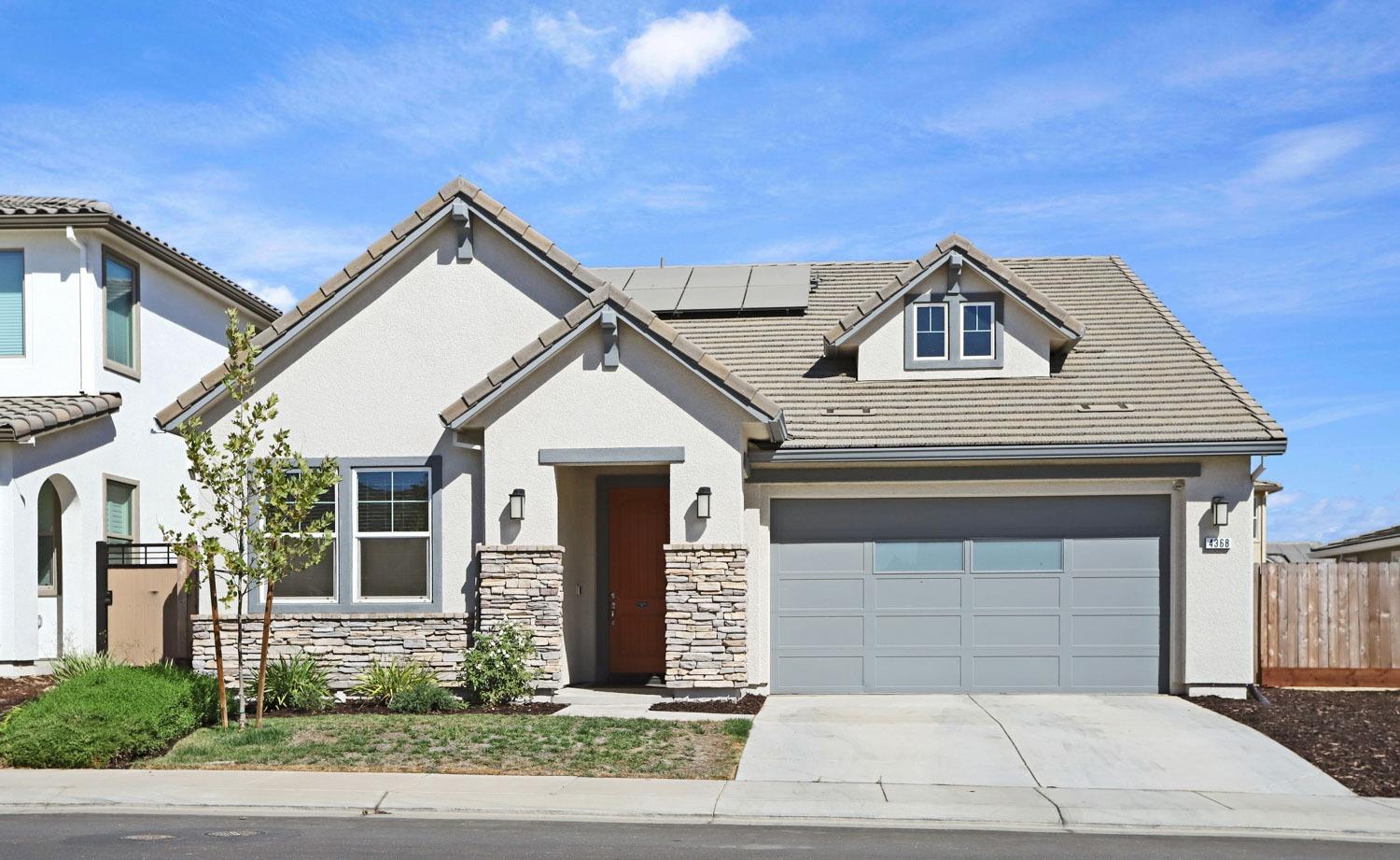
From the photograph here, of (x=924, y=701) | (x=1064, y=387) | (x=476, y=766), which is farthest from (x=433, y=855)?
(x=1064, y=387)

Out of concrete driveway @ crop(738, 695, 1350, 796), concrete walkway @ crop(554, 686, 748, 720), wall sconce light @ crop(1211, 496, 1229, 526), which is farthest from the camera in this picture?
wall sconce light @ crop(1211, 496, 1229, 526)

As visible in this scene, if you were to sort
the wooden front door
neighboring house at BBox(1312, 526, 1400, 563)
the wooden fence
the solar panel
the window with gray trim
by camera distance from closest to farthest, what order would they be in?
1. the wooden fence
2. the wooden front door
3. the window with gray trim
4. the solar panel
5. neighboring house at BBox(1312, 526, 1400, 563)

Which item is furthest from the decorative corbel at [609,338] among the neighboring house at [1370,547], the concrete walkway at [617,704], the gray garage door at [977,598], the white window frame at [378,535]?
the neighboring house at [1370,547]

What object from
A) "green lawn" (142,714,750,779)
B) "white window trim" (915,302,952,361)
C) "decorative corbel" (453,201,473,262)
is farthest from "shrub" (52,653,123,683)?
"white window trim" (915,302,952,361)

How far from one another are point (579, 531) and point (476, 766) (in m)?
5.88

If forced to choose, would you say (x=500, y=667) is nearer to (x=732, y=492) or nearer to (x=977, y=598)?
(x=732, y=492)

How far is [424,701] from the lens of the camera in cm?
1506

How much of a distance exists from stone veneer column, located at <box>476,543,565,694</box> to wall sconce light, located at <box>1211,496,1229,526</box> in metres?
7.70

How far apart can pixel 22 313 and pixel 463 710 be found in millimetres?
9459

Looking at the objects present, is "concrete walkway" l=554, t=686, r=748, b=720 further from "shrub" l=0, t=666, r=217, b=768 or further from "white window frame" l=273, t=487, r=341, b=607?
"shrub" l=0, t=666, r=217, b=768

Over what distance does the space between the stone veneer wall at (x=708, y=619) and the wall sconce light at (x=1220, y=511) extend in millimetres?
5578

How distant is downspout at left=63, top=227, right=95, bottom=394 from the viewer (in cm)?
1927

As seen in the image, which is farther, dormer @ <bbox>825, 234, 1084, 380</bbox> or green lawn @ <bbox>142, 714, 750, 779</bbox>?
dormer @ <bbox>825, 234, 1084, 380</bbox>

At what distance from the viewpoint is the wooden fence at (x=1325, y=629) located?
16828 mm
